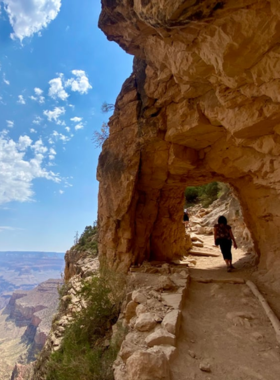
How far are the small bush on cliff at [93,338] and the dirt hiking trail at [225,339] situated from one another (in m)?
0.99

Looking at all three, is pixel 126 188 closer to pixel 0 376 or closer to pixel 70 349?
pixel 70 349

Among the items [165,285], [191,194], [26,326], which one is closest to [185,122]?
[165,285]

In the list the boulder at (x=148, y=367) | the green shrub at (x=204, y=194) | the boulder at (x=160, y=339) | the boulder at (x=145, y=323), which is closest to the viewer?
the boulder at (x=148, y=367)

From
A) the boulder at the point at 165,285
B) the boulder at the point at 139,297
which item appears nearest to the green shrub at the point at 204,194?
the boulder at the point at 165,285

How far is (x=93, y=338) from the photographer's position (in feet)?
14.5

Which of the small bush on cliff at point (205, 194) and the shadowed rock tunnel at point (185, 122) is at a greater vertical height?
the small bush on cliff at point (205, 194)

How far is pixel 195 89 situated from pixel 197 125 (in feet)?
2.42

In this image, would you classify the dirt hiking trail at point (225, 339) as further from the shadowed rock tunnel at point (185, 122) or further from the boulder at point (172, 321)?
the shadowed rock tunnel at point (185, 122)

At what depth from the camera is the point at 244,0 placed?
2605 mm

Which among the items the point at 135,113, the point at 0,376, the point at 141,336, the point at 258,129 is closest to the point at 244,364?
the point at 141,336

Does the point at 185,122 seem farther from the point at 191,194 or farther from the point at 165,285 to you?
the point at 191,194

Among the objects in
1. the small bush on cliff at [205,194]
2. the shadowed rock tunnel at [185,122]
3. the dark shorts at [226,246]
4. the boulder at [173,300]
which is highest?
the small bush on cliff at [205,194]

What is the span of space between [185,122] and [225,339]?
13.8 ft

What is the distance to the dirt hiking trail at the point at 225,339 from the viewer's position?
2.44 m
